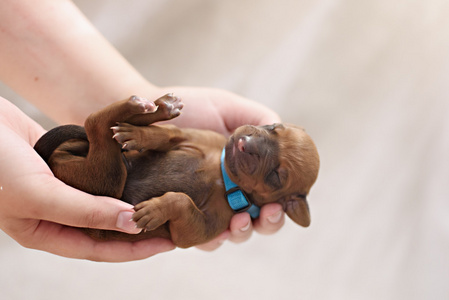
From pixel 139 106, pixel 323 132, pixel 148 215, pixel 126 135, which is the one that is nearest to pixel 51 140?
pixel 126 135

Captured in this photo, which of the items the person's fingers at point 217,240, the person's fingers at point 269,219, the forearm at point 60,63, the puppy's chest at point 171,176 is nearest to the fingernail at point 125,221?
the puppy's chest at point 171,176

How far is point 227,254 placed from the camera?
4.02 m

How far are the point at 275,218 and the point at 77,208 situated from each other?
1165mm

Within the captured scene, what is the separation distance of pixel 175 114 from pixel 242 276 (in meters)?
2.06

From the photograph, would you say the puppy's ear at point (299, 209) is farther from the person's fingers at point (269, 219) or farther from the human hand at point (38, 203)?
the human hand at point (38, 203)

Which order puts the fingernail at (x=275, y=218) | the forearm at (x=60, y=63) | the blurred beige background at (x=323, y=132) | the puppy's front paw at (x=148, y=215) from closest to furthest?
1. the puppy's front paw at (x=148, y=215)
2. the fingernail at (x=275, y=218)
3. the forearm at (x=60, y=63)
4. the blurred beige background at (x=323, y=132)

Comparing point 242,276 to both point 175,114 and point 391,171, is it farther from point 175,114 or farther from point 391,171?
point 175,114

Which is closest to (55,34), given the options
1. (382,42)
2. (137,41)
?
(137,41)

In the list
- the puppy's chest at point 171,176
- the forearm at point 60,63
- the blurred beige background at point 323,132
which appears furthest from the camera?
the blurred beige background at point 323,132

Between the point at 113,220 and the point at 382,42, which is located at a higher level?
the point at 382,42

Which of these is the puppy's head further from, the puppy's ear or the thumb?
the thumb

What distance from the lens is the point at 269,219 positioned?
2682 millimetres

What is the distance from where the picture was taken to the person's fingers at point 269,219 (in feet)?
8.63

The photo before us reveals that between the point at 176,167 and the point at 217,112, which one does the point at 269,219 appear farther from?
the point at 217,112
